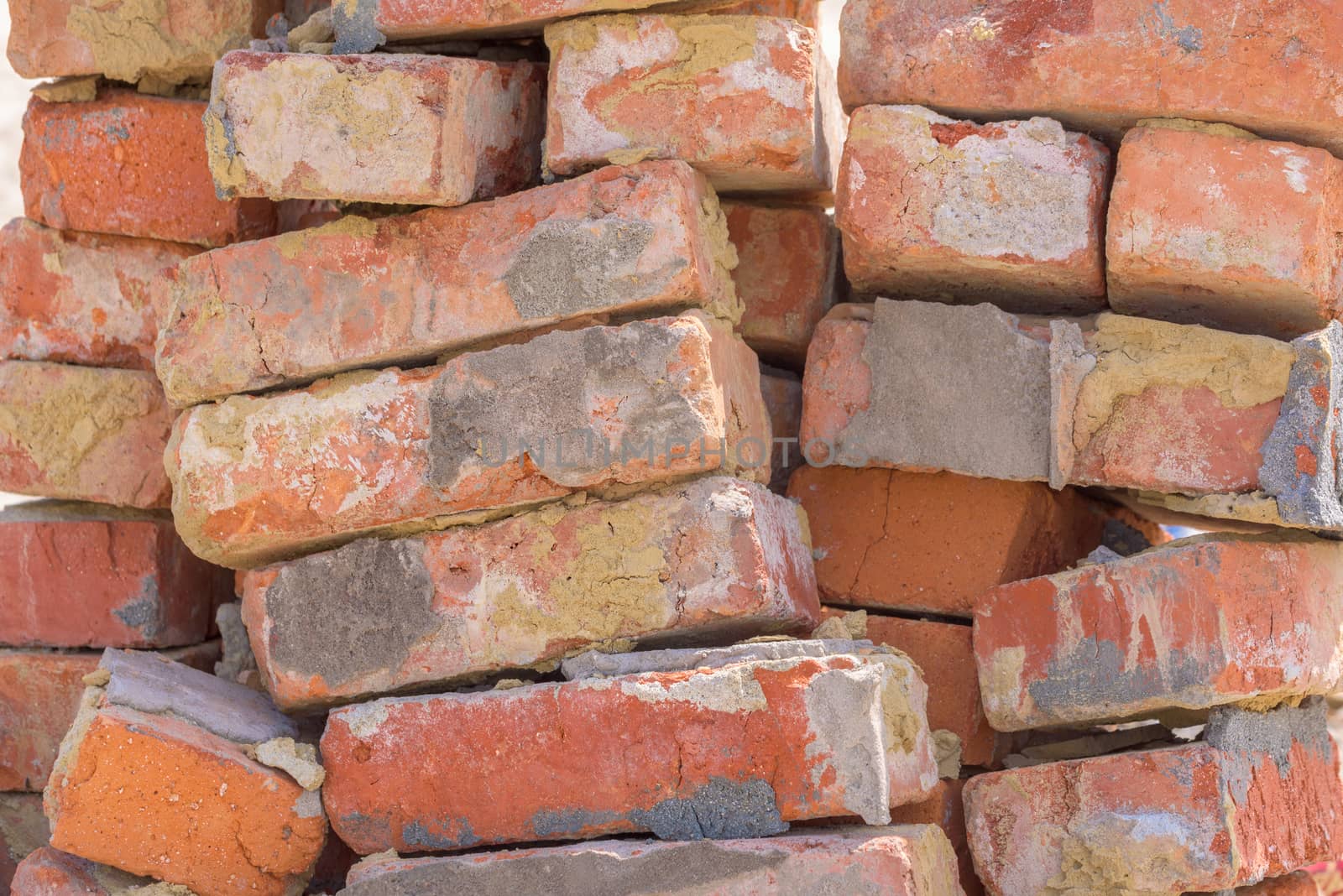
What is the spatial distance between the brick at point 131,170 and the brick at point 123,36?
8cm

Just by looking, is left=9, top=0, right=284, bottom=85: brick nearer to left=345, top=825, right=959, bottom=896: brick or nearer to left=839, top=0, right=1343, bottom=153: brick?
left=839, top=0, right=1343, bottom=153: brick

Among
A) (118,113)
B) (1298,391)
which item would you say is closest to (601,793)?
(1298,391)

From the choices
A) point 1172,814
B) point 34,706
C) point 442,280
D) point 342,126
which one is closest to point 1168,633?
point 1172,814

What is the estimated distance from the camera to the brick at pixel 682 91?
2.55 meters

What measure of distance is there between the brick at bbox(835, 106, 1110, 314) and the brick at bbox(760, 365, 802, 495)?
1.52 ft

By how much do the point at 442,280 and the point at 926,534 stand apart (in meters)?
1.09

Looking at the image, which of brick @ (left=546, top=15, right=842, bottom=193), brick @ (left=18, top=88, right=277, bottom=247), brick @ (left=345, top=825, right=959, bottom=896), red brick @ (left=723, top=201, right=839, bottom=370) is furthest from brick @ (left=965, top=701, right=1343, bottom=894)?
brick @ (left=18, top=88, right=277, bottom=247)

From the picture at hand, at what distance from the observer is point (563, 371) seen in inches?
97.3

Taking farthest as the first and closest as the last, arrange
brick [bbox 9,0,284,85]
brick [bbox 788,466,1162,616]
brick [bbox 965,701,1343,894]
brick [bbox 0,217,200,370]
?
brick [bbox 0,217,200,370], brick [bbox 9,0,284,85], brick [bbox 788,466,1162,616], brick [bbox 965,701,1343,894]

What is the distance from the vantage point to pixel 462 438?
8.23 ft

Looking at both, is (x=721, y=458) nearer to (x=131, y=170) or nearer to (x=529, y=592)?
(x=529, y=592)

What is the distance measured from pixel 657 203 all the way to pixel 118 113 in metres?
1.29

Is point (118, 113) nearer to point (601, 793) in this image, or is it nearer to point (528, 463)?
point (528, 463)

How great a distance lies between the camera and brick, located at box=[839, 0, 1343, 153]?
243 cm
